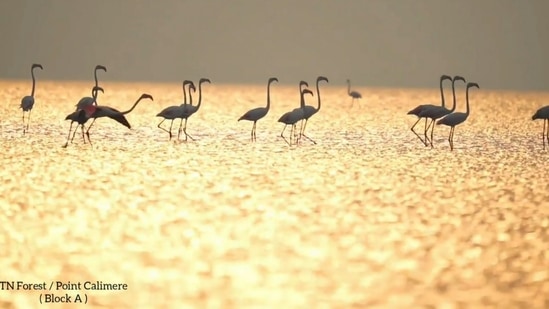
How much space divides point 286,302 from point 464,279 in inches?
67.7

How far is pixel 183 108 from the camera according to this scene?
67.8ft

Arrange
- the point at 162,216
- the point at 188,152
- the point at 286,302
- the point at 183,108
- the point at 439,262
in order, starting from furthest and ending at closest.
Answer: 1. the point at 183,108
2. the point at 188,152
3. the point at 162,216
4. the point at 439,262
5. the point at 286,302

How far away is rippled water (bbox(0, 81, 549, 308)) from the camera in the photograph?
7527 mm

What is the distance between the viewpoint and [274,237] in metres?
9.66

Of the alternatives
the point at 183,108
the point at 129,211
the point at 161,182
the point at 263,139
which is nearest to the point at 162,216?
the point at 129,211

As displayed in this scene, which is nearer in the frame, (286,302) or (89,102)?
(286,302)

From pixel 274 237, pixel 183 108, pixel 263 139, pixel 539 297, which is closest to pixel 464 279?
pixel 539 297

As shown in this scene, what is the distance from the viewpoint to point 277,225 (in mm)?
10406

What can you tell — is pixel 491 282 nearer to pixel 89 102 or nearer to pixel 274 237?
pixel 274 237

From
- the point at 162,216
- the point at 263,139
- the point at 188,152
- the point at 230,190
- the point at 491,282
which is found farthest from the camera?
the point at 263,139

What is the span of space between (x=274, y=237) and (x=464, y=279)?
2306mm

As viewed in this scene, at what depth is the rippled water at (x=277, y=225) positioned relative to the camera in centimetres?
753

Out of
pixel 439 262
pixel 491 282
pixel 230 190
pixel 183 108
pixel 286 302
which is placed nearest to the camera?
pixel 286 302

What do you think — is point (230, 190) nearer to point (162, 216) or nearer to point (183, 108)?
point (162, 216)
